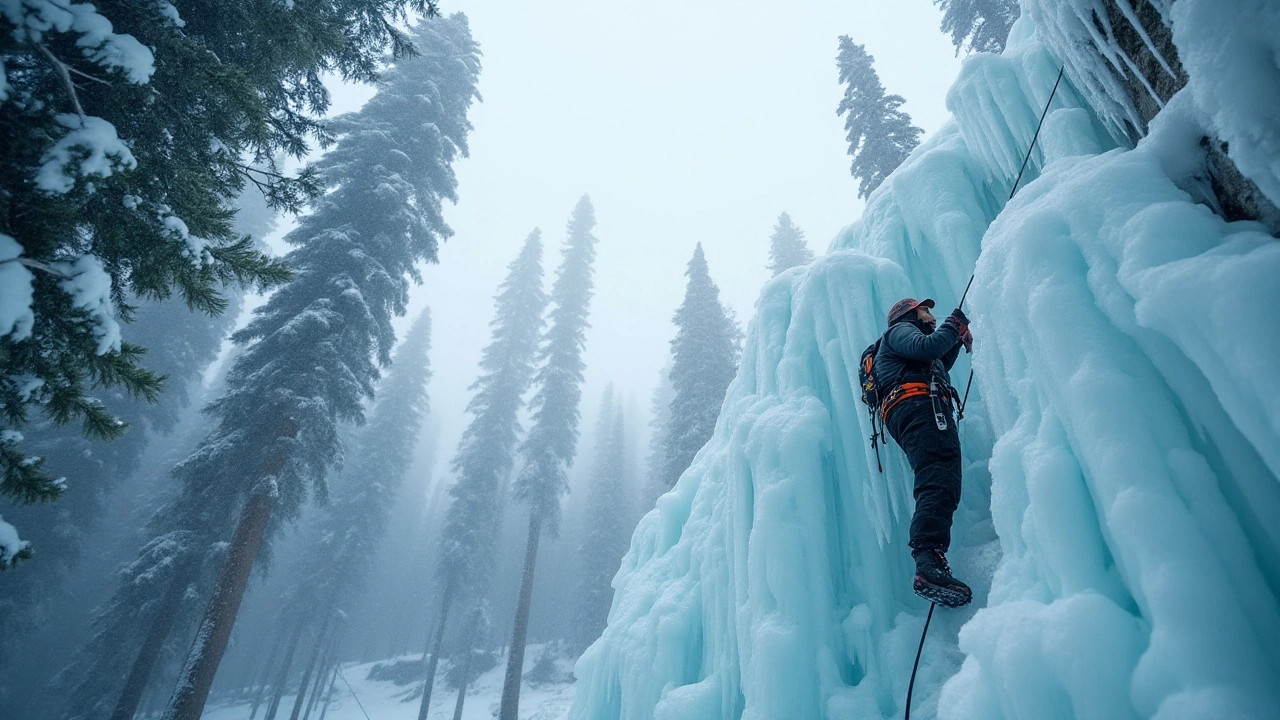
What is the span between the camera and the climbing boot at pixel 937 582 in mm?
2814

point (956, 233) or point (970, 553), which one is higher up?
point (956, 233)

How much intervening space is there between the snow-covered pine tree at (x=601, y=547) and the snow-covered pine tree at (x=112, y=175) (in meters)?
25.0

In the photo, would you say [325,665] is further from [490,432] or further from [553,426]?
[553,426]

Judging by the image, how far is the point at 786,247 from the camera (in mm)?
22797

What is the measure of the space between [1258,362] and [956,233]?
3.60 metres

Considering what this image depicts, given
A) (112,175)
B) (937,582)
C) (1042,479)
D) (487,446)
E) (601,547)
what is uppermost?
(487,446)

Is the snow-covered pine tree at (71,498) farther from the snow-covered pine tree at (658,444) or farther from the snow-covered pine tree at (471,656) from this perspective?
the snow-covered pine tree at (658,444)

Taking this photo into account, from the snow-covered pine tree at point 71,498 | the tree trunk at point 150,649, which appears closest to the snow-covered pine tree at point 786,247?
the tree trunk at point 150,649

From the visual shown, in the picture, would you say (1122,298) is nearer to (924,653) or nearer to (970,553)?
(970,553)

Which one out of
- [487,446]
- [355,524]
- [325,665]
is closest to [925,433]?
[487,446]

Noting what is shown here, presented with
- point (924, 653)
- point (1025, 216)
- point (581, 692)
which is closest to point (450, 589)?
point (581, 692)

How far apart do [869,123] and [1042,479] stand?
1563 cm

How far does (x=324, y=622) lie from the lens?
78.0 feet

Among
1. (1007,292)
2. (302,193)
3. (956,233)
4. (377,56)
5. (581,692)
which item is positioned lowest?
(581,692)
